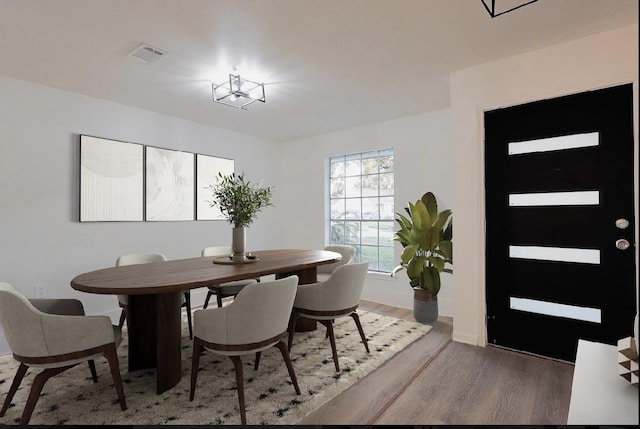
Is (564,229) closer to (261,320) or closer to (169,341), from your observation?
(261,320)

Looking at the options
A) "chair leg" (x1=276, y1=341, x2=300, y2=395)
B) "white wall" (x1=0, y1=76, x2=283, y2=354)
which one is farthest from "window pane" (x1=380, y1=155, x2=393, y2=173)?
"chair leg" (x1=276, y1=341, x2=300, y2=395)

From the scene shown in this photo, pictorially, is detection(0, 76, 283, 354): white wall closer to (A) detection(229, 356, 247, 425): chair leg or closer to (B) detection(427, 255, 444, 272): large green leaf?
(A) detection(229, 356, 247, 425): chair leg

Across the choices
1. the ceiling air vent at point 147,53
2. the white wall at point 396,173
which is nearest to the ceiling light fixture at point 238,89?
the ceiling air vent at point 147,53

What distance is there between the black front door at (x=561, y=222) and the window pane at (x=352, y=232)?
7.73ft

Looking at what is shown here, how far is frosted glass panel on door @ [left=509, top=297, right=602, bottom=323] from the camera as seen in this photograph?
8.52ft

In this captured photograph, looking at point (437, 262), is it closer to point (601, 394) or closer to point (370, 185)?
point (370, 185)

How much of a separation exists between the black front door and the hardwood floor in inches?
13.2

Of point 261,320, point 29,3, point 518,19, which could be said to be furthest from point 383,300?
point 29,3

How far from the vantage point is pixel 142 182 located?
13.5 feet

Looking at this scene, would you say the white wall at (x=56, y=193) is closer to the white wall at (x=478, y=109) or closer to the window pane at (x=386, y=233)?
the window pane at (x=386, y=233)

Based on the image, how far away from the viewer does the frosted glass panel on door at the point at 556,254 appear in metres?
2.61

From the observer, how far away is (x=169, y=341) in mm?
2262

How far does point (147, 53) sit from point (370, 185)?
3.32 m

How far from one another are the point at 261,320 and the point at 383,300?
3002 millimetres
